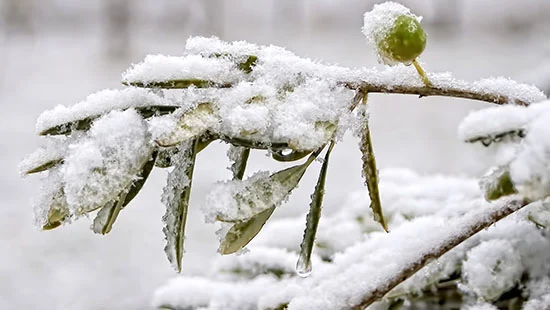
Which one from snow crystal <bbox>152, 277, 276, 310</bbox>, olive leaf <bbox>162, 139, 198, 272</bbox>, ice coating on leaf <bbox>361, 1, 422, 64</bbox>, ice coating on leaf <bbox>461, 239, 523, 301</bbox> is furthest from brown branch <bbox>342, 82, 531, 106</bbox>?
snow crystal <bbox>152, 277, 276, 310</bbox>

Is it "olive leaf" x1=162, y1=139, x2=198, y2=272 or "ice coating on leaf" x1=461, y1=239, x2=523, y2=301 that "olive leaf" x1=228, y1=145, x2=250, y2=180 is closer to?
"olive leaf" x1=162, y1=139, x2=198, y2=272

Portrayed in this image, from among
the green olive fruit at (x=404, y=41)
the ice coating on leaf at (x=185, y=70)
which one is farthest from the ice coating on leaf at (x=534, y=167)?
the ice coating on leaf at (x=185, y=70)

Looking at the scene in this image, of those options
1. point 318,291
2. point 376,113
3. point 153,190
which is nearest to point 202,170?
point 153,190

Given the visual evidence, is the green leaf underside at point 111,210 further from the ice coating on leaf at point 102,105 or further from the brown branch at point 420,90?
the brown branch at point 420,90

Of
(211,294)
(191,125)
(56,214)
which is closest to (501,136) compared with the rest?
(191,125)

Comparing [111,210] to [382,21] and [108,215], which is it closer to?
[108,215]

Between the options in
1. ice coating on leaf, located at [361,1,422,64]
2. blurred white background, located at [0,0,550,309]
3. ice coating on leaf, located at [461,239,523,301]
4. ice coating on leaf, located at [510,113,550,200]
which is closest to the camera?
ice coating on leaf, located at [510,113,550,200]

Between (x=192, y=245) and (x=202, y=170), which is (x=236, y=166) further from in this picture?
(x=202, y=170)
